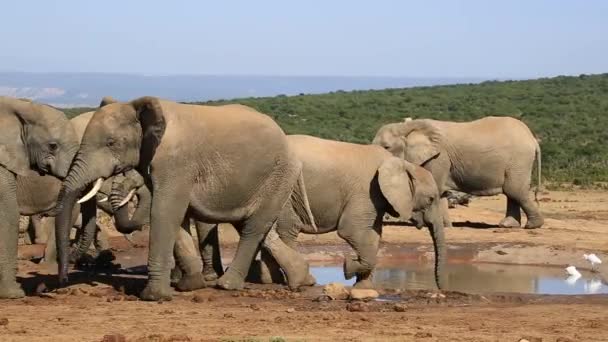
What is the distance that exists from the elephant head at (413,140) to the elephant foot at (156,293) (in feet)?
27.5

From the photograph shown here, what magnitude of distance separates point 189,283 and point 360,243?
220 centimetres

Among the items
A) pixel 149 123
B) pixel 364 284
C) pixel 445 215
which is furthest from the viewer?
pixel 445 215

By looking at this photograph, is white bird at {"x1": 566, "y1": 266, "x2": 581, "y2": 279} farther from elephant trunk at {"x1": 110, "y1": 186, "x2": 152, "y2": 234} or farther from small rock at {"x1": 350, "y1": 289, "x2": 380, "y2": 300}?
elephant trunk at {"x1": 110, "y1": 186, "x2": 152, "y2": 234}

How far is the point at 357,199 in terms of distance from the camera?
13414 millimetres

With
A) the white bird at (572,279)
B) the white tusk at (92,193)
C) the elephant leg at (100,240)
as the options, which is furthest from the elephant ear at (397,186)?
the elephant leg at (100,240)

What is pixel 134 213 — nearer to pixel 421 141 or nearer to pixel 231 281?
pixel 231 281

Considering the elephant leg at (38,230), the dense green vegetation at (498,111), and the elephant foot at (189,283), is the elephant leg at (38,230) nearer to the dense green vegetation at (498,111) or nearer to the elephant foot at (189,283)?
the elephant foot at (189,283)

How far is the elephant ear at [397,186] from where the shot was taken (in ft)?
43.7

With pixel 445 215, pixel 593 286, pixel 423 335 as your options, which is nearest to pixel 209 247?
pixel 423 335

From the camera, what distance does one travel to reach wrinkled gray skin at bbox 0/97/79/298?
1075 centimetres

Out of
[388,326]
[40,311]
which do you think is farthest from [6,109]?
[388,326]

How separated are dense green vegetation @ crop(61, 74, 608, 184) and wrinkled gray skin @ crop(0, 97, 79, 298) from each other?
22184 millimetres

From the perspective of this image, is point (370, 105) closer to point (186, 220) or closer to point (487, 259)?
point (487, 259)

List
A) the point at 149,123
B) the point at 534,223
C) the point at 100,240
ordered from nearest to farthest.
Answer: the point at 149,123 < the point at 100,240 < the point at 534,223
